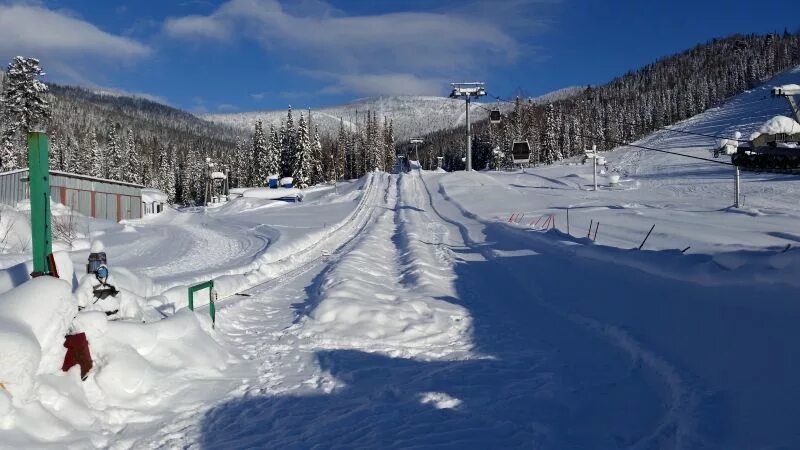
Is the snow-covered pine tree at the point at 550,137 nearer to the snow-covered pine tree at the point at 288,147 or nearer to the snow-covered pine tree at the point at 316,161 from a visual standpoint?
the snow-covered pine tree at the point at 316,161

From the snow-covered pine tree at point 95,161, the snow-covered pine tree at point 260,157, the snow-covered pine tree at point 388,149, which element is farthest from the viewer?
the snow-covered pine tree at point 388,149

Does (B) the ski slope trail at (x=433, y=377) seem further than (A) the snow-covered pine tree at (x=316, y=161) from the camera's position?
No

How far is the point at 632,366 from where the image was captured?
6641mm

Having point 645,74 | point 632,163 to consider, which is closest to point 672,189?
point 632,163

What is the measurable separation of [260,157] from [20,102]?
4206cm

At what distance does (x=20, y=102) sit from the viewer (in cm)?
4353

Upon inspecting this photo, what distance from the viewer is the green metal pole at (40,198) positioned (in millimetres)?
6379

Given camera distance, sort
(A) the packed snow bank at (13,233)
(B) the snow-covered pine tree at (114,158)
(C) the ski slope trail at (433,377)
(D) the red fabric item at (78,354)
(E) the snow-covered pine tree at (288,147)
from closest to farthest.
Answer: (C) the ski slope trail at (433,377)
(D) the red fabric item at (78,354)
(A) the packed snow bank at (13,233)
(B) the snow-covered pine tree at (114,158)
(E) the snow-covered pine tree at (288,147)

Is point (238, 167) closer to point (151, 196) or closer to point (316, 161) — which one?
point (316, 161)

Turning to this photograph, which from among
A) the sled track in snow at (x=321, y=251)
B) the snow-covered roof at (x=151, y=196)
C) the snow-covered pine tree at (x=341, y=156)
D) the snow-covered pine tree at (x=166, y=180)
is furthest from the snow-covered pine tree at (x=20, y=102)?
the snow-covered pine tree at (x=341, y=156)

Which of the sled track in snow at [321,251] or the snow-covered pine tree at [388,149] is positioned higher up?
the snow-covered pine tree at [388,149]

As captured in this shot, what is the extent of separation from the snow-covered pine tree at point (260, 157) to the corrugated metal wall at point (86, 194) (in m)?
33.6

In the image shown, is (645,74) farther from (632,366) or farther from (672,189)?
(632,366)

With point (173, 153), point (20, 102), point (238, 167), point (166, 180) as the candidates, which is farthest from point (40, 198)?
point (173, 153)
